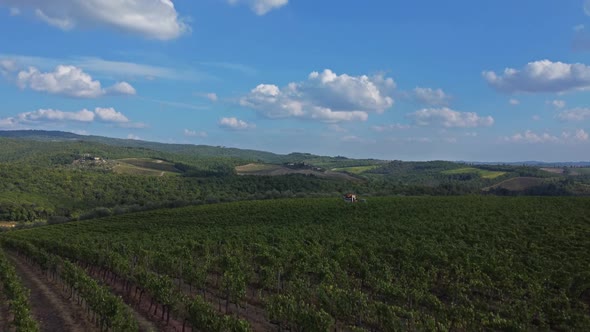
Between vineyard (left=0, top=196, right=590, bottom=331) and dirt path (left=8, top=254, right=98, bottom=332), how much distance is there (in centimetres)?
166

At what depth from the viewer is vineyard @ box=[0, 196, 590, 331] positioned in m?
27.0

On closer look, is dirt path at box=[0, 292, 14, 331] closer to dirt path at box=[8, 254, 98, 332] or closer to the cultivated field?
dirt path at box=[8, 254, 98, 332]

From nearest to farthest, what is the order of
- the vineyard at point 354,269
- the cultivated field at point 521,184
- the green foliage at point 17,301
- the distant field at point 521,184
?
1. the green foliage at point 17,301
2. the vineyard at point 354,269
3. the cultivated field at point 521,184
4. the distant field at point 521,184

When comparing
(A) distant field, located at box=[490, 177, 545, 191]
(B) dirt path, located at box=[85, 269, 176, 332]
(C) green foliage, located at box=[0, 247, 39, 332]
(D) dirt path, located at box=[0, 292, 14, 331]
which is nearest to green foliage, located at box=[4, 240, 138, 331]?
(B) dirt path, located at box=[85, 269, 176, 332]

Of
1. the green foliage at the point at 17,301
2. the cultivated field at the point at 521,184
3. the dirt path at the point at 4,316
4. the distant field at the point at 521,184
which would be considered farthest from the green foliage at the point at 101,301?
the distant field at the point at 521,184

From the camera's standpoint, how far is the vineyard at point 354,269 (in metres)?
27.0

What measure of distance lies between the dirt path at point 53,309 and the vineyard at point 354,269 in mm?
1655

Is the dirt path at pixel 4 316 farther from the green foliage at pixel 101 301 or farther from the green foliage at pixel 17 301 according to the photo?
the green foliage at pixel 101 301

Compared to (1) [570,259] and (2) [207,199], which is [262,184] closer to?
(2) [207,199]

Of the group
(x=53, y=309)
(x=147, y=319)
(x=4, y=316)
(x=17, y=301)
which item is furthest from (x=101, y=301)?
(x=4, y=316)

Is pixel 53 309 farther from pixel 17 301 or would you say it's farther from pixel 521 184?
pixel 521 184

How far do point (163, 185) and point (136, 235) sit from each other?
104544 millimetres

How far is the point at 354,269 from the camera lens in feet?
137

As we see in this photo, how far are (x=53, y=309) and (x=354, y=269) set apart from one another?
2898 centimetres
